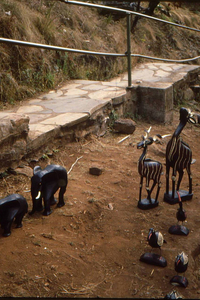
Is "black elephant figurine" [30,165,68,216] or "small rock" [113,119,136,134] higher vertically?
"black elephant figurine" [30,165,68,216]

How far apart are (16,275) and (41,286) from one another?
0.16m

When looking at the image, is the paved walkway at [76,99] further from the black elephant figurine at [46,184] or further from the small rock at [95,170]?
the black elephant figurine at [46,184]

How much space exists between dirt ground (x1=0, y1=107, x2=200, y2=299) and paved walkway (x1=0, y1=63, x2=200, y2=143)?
0.50 metres

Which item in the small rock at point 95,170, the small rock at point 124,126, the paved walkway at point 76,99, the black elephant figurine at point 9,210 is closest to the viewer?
the black elephant figurine at point 9,210

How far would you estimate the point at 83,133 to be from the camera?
385 centimetres

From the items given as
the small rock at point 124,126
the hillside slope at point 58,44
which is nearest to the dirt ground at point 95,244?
the small rock at point 124,126

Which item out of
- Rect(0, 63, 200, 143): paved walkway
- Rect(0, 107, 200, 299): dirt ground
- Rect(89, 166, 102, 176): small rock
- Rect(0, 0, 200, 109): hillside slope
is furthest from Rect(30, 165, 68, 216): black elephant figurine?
Rect(0, 0, 200, 109): hillside slope

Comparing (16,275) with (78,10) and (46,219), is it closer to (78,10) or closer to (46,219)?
(46,219)

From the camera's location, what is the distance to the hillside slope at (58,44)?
182 inches

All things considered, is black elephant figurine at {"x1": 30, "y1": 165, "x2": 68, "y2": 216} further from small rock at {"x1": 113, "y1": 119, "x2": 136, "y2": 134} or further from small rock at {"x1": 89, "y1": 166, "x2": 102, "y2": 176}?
small rock at {"x1": 113, "y1": 119, "x2": 136, "y2": 134}

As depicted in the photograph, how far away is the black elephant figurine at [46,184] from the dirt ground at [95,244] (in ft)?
0.26

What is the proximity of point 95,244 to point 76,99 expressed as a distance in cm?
248

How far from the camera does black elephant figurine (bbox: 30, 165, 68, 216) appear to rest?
235 cm

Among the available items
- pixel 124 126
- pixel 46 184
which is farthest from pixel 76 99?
pixel 46 184
